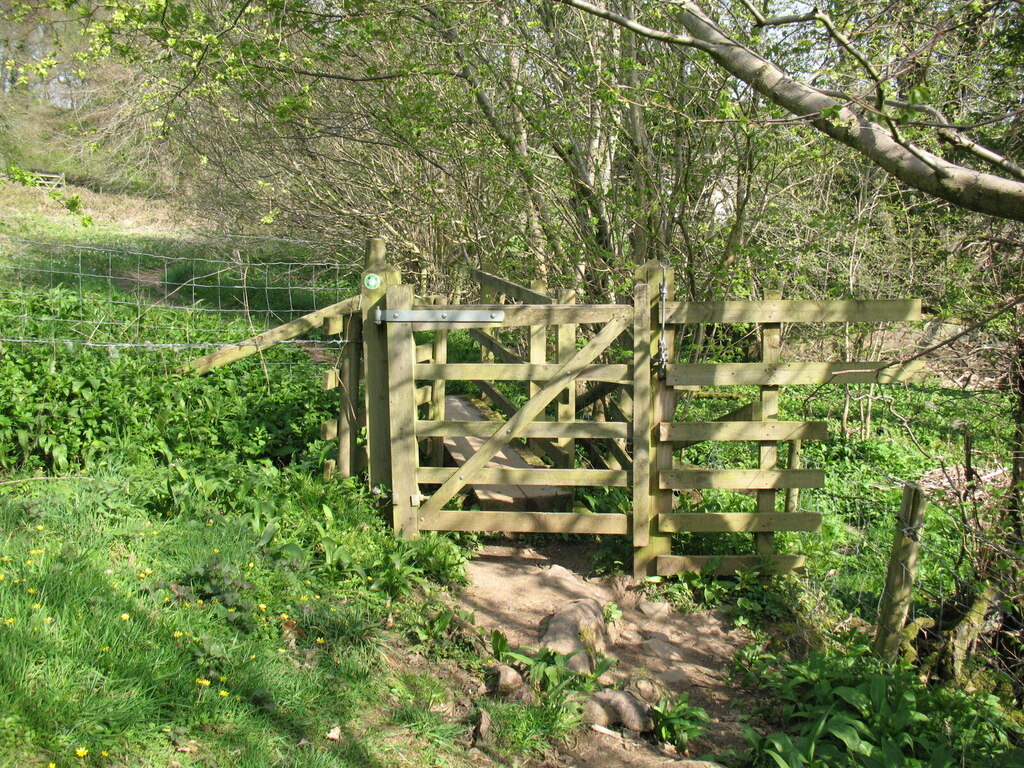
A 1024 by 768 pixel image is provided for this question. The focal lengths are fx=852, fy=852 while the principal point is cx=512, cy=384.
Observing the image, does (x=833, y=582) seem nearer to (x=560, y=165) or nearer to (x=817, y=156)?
(x=817, y=156)

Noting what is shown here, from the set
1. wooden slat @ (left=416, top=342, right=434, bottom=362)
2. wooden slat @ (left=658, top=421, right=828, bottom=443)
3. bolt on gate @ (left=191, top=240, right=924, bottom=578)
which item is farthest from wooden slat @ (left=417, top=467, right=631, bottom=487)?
wooden slat @ (left=416, top=342, right=434, bottom=362)

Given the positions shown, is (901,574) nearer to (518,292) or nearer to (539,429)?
(539,429)

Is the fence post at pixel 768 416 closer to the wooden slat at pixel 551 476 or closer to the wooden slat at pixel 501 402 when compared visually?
the wooden slat at pixel 551 476

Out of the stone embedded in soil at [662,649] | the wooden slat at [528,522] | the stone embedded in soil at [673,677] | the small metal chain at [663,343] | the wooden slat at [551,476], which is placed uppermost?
the small metal chain at [663,343]

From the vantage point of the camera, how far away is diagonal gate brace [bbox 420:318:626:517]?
5.54m

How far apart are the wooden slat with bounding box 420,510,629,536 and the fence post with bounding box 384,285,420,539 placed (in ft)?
0.47

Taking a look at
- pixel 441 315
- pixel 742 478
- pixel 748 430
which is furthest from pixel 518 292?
pixel 742 478

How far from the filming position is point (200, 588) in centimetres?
431

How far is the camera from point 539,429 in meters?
5.68

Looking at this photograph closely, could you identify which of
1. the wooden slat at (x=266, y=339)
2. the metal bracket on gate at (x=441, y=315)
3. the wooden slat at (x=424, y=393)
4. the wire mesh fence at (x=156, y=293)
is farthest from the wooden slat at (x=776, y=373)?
the wire mesh fence at (x=156, y=293)

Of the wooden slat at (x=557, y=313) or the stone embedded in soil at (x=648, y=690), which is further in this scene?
the wooden slat at (x=557, y=313)

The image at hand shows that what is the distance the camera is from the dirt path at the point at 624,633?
4.04 metres

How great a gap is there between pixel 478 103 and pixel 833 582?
6.19 meters

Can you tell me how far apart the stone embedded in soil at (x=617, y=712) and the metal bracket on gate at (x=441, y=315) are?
97.4 inches
